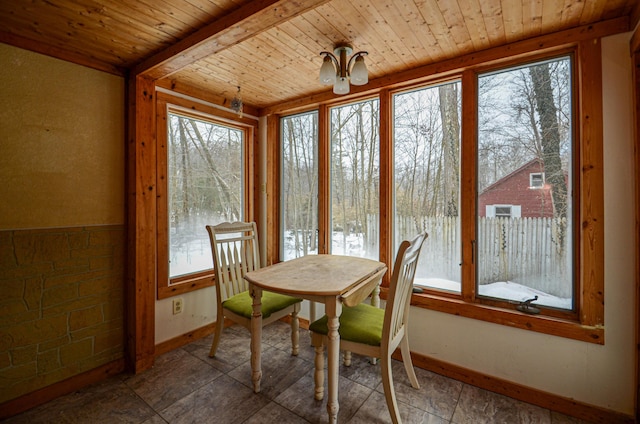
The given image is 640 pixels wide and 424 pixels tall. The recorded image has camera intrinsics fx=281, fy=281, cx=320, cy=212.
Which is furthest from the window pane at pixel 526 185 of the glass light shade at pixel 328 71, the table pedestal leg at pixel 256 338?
the table pedestal leg at pixel 256 338

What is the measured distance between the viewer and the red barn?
1.85 m

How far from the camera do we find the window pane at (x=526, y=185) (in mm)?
1793

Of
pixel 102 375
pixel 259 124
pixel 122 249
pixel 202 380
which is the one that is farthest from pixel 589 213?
pixel 102 375

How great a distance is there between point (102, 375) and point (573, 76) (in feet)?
12.3

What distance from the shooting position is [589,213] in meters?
1.64

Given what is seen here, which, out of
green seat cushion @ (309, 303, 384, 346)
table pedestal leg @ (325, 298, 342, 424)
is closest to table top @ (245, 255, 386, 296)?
table pedestal leg @ (325, 298, 342, 424)

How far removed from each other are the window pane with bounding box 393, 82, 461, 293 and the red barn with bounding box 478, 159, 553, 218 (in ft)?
0.73

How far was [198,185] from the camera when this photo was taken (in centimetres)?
273

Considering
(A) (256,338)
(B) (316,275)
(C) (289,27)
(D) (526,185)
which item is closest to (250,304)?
(A) (256,338)

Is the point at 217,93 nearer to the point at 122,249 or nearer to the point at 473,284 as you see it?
the point at 122,249

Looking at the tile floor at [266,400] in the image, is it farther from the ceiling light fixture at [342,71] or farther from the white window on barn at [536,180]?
the ceiling light fixture at [342,71]

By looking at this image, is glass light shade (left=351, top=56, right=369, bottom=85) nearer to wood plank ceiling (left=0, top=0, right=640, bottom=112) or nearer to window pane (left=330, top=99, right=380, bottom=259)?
wood plank ceiling (left=0, top=0, right=640, bottom=112)

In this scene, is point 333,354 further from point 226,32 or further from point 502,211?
point 226,32

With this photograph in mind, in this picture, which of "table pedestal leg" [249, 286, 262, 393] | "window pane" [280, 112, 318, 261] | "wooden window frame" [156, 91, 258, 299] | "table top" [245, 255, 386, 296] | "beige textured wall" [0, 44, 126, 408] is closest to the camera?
"table top" [245, 255, 386, 296]
